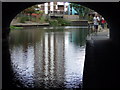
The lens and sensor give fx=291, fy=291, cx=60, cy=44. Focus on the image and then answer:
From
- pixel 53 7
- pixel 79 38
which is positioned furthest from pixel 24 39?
pixel 53 7

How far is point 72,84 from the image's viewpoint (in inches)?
346

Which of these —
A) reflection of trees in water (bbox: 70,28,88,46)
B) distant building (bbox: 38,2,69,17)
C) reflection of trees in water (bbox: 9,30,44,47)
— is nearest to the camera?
reflection of trees in water (bbox: 9,30,44,47)

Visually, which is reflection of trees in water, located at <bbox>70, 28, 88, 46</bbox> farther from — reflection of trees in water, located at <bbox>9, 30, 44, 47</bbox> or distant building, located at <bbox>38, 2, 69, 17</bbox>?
distant building, located at <bbox>38, 2, 69, 17</bbox>

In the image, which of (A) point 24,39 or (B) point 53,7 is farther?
(B) point 53,7

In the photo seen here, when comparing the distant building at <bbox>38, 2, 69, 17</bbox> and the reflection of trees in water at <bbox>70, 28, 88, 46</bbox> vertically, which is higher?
the distant building at <bbox>38, 2, 69, 17</bbox>

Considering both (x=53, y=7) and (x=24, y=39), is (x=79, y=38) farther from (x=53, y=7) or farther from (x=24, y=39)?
(x=53, y=7)

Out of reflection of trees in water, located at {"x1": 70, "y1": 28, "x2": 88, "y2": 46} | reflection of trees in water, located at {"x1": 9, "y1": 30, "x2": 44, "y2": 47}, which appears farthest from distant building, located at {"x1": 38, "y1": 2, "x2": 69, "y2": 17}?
reflection of trees in water, located at {"x1": 9, "y1": 30, "x2": 44, "y2": 47}

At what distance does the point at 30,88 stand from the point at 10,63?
4.77m

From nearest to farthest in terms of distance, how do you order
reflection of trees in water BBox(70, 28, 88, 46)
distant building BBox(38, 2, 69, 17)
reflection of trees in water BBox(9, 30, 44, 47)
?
1. reflection of trees in water BBox(9, 30, 44, 47)
2. reflection of trees in water BBox(70, 28, 88, 46)
3. distant building BBox(38, 2, 69, 17)

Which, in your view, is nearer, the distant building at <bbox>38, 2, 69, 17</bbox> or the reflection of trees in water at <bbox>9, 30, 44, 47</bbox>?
the reflection of trees in water at <bbox>9, 30, 44, 47</bbox>

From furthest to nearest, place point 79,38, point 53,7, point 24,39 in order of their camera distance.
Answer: point 53,7
point 79,38
point 24,39

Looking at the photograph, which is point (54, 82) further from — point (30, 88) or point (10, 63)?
point (10, 63)

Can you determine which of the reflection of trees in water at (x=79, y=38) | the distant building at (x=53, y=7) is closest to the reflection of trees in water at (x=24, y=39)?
the reflection of trees in water at (x=79, y=38)

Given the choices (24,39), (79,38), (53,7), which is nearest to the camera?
(24,39)
